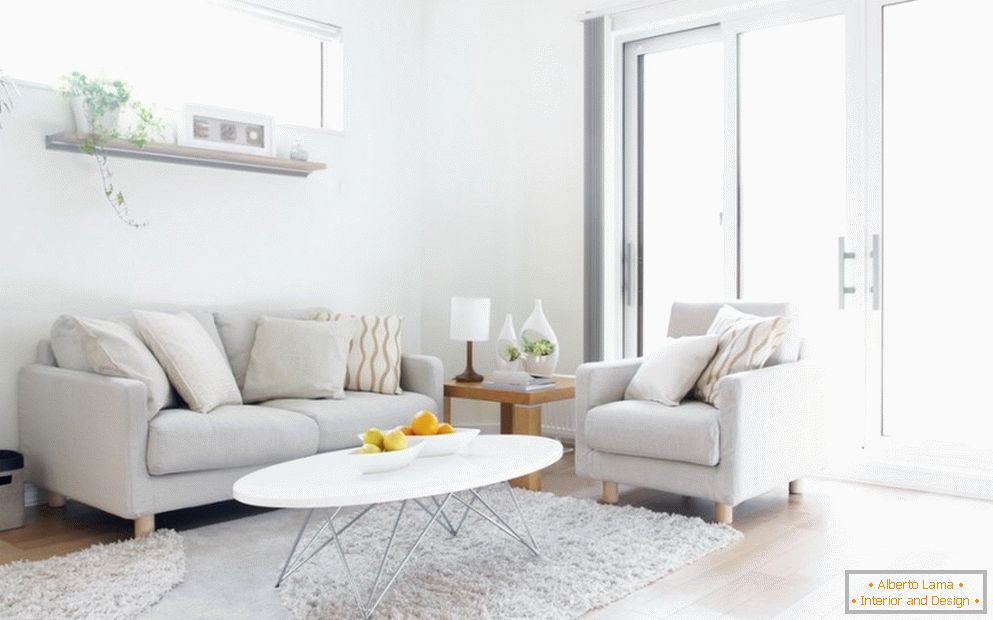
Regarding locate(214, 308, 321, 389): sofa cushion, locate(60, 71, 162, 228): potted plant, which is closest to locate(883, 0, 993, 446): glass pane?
→ locate(214, 308, 321, 389): sofa cushion

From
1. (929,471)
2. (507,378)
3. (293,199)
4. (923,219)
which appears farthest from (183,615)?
(923,219)

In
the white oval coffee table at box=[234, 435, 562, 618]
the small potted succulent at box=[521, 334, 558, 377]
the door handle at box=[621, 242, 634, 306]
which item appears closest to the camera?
the white oval coffee table at box=[234, 435, 562, 618]

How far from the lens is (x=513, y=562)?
307 cm

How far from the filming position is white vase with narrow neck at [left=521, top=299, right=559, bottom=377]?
185 inches

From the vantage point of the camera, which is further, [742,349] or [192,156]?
[192,156]

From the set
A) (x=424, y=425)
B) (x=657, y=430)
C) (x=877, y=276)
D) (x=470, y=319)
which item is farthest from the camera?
(x=470, y=319)

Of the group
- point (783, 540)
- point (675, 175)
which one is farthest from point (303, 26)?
point (783, 540)

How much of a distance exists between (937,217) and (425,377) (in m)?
2.53

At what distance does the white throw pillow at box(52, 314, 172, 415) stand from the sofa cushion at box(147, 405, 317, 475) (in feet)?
0.39

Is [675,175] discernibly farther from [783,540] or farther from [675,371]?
[783,540]

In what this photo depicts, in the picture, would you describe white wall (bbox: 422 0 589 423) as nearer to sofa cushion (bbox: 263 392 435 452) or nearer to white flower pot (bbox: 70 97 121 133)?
sofa cushion (bbox: 263 392 435 452)

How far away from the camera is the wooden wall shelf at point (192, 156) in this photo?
13.4 feet

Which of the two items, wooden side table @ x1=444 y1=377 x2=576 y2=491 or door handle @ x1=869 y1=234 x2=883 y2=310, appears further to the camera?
door handle @ x1=869 y1=234 x2=883 y2=310

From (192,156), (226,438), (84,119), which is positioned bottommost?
(226,438)
